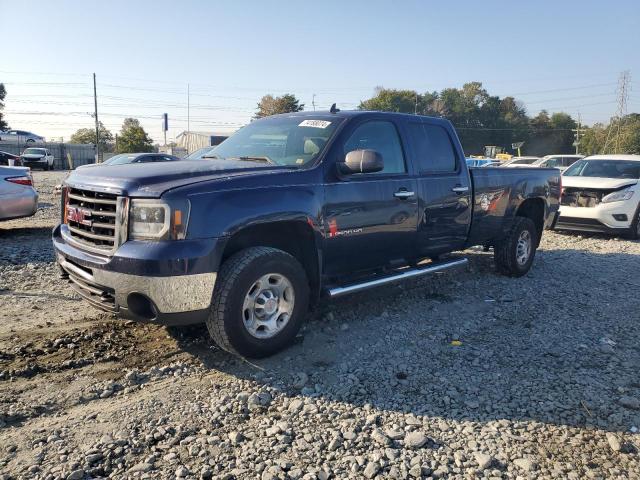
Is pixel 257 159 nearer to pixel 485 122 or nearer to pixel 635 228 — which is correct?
pixel 635 228

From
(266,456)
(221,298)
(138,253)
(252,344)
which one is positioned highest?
(138,253)

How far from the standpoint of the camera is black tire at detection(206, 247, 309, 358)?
140 inches

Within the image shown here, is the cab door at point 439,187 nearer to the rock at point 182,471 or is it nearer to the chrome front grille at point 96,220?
the chrome front grille at point 96,220

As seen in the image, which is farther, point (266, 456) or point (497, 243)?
point (497, 243)

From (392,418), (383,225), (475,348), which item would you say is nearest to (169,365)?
(392,418)

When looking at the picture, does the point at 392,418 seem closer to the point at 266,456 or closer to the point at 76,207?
the point at 266,456

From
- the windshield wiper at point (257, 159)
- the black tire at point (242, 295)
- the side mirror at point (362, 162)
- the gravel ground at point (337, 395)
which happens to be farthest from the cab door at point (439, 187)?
the black tire at point (242, 295)

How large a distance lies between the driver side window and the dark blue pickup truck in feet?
0.05

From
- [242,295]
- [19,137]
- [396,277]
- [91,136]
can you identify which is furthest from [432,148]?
[91,136]

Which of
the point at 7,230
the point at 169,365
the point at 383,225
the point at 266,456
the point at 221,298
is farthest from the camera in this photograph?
the point at 7,230

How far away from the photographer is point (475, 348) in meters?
4.32

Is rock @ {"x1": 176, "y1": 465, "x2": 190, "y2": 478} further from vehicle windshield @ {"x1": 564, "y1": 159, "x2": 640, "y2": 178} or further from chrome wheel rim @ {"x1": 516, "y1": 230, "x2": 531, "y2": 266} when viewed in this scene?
vehicle windshield @ {"x1": 564, "y1": 159, "x2": 640, "y2": 178}

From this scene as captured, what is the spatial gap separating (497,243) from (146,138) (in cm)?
5151

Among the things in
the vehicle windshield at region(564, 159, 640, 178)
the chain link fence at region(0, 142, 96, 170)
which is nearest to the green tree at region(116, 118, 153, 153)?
the chain link fence at region(0, 142, 96, 170)
